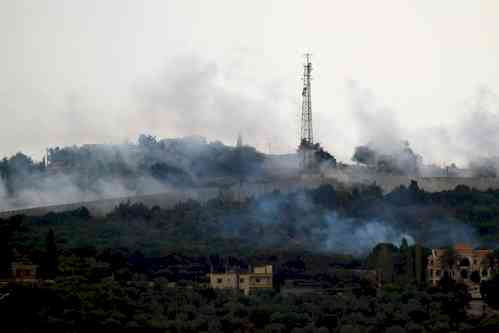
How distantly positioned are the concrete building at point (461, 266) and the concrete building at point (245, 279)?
18.1 feet

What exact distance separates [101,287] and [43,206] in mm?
22650

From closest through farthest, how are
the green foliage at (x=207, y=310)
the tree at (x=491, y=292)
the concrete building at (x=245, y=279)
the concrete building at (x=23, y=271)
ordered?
the green foliage at (x=207, y=310) < the tree at (x=491, y=292) < the concrete building at (x=23, y=271) < the concrete building at (x=245, y=279)

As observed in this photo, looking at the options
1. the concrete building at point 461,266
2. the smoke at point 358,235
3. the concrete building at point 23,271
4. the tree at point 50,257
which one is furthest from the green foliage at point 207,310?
the smoke at point 358,235

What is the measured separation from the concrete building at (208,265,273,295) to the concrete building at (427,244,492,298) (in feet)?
18.1

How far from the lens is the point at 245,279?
187 ft

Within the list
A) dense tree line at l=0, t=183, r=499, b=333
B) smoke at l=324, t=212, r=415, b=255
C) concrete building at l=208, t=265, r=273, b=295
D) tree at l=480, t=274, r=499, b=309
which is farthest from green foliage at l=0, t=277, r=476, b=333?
smoke at l=324, t=212, r=415, b=255

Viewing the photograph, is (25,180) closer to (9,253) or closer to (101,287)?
(9,253)

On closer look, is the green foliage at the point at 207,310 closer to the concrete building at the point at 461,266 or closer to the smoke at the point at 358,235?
the concrete building at the point at 461,266

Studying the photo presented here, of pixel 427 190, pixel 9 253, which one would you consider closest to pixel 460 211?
pixel 427 190

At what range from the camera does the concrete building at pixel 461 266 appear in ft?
191

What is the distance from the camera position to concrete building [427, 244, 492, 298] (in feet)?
191

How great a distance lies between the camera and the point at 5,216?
68.0m

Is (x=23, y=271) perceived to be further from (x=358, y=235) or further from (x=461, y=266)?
(x=358, y=235)

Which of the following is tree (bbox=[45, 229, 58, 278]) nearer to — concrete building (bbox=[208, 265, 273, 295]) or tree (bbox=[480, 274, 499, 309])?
concrete building (bbox=[208, 265, 273, 295])
